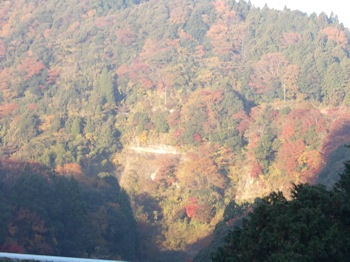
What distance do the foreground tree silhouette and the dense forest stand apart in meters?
19.6

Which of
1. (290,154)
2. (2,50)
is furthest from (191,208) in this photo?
(2,50)

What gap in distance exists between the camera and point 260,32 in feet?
192

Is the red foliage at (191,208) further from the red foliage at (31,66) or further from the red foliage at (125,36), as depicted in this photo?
the red foliage at (125,36)

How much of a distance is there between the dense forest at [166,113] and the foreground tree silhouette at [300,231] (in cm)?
1961

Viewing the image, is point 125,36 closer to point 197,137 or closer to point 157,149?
point 157,149

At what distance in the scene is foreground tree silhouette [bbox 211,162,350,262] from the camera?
8234 millimetres

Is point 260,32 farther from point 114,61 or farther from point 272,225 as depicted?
point 272,225

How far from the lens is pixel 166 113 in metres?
45.3

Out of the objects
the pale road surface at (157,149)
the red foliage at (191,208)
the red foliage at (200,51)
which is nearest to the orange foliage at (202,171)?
the red foliage at (191,208)

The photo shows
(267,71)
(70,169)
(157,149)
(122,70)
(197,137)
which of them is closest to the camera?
(70,169)

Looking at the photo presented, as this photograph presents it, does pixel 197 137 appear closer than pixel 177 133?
Yes

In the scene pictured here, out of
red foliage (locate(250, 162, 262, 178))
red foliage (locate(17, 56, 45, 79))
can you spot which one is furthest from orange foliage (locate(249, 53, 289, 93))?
red foliage (locate(17, 56, 45, 79))

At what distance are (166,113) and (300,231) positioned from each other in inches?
1464

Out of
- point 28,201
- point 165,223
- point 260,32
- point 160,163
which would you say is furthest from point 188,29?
point 28,201
